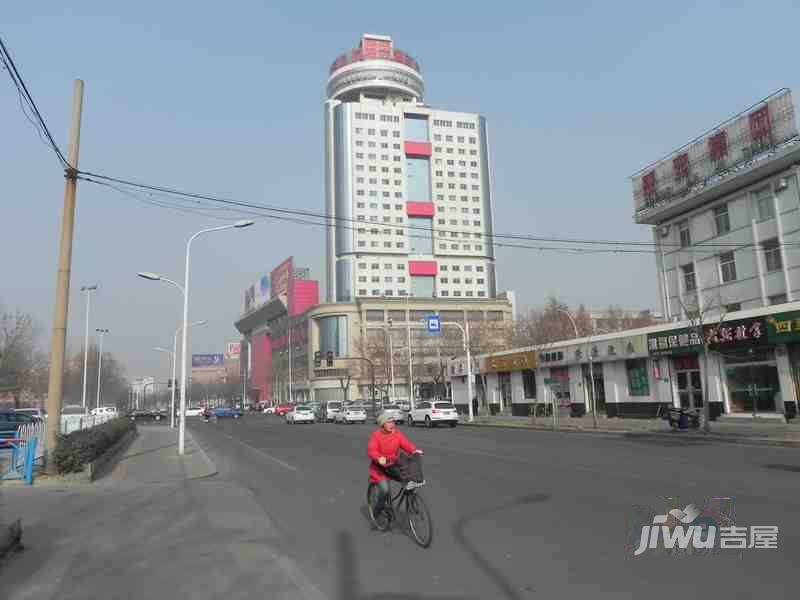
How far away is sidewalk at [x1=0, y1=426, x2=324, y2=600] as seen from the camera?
5719mm

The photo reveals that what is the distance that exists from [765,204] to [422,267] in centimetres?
8645

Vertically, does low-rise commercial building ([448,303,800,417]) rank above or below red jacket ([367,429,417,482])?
above

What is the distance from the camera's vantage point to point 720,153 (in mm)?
34188

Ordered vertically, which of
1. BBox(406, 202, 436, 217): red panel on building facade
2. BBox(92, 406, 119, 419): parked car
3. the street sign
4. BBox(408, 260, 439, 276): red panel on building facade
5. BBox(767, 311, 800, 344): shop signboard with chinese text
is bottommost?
BBox(92, 406, 119, 419): parked car

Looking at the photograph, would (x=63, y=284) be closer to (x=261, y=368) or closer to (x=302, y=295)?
(x=302, y=295)

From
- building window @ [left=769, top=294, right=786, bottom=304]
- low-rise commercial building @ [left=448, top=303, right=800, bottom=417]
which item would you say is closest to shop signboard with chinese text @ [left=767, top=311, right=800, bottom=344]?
low-rise commercial building @ [left=448, top=303, right=800, bottom=417]

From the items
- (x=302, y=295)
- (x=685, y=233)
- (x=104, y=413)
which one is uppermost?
(x=302, y=295)

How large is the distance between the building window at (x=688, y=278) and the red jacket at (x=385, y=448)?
35016 millimetres

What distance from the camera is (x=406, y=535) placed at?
7.81 metres

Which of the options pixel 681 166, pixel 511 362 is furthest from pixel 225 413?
pixel 681 166

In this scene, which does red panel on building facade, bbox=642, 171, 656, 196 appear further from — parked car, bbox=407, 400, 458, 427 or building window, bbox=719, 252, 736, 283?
parked car, bbox=407, 400, 458, 427

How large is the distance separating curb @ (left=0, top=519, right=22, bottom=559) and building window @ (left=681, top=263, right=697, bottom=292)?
125 ft

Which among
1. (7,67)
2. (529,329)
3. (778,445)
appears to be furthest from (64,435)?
(529,329)

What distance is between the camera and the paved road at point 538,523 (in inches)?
218
